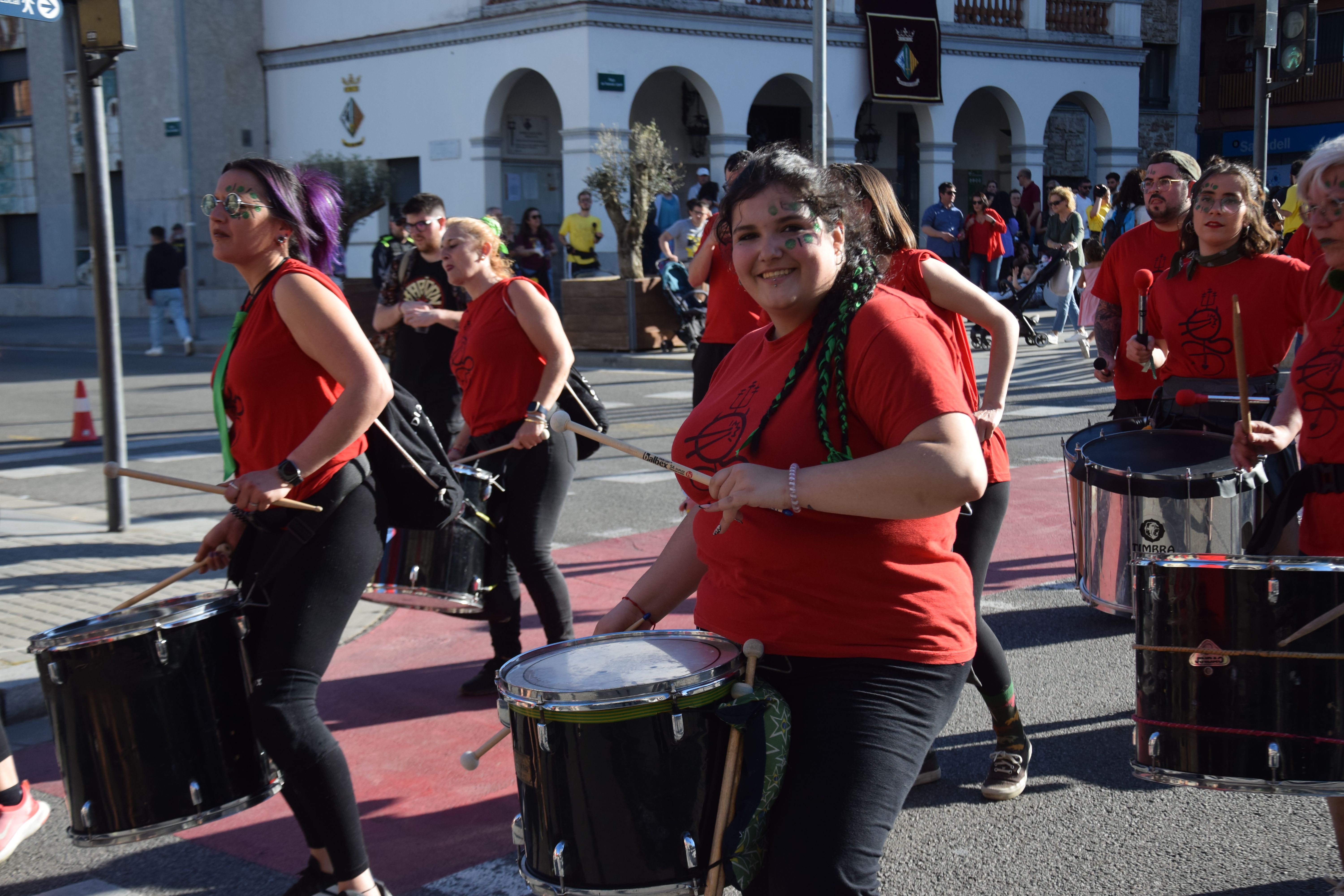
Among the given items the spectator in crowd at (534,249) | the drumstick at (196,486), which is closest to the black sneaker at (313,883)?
the drumstick at (196,486)

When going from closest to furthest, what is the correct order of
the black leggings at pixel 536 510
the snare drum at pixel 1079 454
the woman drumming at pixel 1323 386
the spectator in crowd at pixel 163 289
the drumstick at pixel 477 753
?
the drumstick at pixel 477 753 < the woman drumming at pixel 1323 386 < the black leggings at pixel 536 510 < the snare drum at pixel 1079 454 < the spectator in crowd at pixel 163 289

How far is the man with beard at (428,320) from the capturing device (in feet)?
20.5

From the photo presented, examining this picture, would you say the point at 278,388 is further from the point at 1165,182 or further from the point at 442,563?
the point at 1165,182

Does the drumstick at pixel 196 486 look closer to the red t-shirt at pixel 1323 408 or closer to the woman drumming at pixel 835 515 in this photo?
the woman drumming at pixel 835 515

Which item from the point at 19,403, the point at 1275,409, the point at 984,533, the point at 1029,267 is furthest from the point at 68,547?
the point at 1029,267

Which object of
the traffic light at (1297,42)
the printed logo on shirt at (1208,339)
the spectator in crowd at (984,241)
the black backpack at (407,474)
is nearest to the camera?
the black backpack at (407,474)

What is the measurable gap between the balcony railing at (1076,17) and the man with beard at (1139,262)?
24.9 meters

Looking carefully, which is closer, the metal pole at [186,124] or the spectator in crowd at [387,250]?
the spectator in crowd at [387,250]

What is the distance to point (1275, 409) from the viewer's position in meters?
3.75

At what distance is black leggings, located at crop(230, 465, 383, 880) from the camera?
3.09m

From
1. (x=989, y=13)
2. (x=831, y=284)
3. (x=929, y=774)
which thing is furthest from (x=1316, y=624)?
(x=989, y=13)

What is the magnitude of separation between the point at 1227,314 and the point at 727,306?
2.50m

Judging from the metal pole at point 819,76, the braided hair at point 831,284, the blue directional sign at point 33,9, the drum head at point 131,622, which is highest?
the metal pole at point 819,76

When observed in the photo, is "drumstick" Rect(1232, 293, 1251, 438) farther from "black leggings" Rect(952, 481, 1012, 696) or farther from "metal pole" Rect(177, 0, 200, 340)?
"metal pole" Rect(177, 0, 200, 340)
